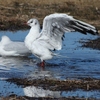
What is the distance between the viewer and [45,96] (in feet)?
33.4

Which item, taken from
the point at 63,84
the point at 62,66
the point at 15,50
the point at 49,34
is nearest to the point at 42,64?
the point at 62,66

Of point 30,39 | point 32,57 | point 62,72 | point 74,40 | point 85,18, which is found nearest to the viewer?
point 62,72

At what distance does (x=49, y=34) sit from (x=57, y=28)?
1.03 ft

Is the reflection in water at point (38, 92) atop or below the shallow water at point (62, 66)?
atop

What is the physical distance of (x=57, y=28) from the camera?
13.9 meters

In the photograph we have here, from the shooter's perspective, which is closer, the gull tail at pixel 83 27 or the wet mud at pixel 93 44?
the gull tail at pixel 83 27

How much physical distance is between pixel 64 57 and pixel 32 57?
1287 mm

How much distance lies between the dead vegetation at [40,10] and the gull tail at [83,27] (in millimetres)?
8560

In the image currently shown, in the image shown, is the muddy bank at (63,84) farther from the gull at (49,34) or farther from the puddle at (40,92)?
the gull at (49,34)

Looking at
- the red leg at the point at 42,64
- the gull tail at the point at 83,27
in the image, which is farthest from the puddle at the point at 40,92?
the red leg at the point at 42,64

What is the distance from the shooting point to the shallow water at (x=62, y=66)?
1259 centimetres

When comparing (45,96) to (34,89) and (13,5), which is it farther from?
(13,5)

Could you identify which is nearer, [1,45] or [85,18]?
[1,45]

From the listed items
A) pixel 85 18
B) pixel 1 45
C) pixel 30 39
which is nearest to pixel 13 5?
pixel 85 18
